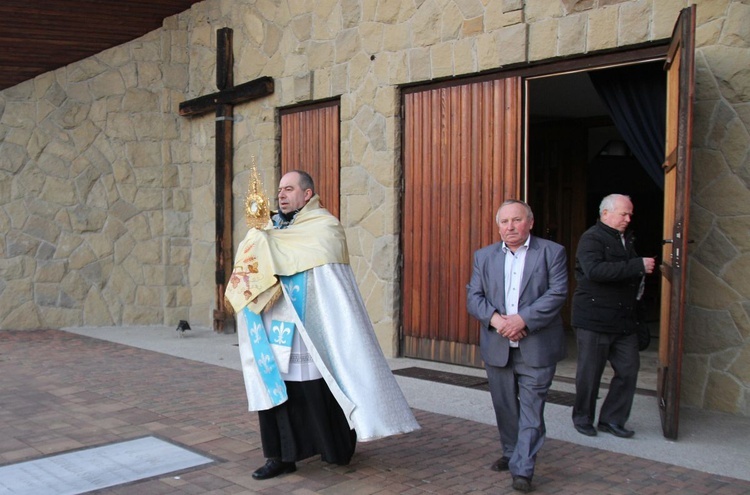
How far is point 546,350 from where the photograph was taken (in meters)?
4.15

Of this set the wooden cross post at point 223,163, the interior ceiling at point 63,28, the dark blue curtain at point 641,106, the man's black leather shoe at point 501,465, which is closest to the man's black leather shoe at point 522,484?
the man's black leather shoe at point 501,465

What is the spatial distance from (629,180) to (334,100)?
198 inches

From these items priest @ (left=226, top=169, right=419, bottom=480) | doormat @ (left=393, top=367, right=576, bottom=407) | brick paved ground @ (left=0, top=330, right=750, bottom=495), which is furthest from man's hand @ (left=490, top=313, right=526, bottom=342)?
doormat @ (left=393, top=367, right=576, bottom=407)

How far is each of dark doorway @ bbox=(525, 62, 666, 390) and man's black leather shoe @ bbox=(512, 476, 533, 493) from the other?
4510mm

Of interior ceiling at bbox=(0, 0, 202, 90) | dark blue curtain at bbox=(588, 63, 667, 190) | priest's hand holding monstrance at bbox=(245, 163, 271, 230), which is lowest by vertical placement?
priest's hand holding monstrance at bbox=(245, 163, 271, 230)

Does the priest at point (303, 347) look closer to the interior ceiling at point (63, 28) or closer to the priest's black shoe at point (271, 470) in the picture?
the priest's black shoe at point (271, 470)

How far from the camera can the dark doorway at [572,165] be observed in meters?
9.26

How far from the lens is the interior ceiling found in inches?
366

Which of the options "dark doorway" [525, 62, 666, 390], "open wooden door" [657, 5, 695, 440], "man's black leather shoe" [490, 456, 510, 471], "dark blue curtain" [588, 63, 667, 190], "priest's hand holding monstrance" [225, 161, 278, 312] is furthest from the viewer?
"dark doorway" [525, 62, 666, 390]

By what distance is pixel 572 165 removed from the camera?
10.1 meters

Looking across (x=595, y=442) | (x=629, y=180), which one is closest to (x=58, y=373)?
(x=595, y=442)

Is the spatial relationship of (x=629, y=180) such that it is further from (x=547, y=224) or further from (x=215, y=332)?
(x=215, y=332)

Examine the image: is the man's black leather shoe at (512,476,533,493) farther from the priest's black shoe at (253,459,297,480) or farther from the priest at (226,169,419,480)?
the priest's black shoe at (253,459,297,480)

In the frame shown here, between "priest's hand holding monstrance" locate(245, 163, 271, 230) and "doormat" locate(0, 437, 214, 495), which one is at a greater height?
"priest's hand holding monstrance" locate(245, 163, 271, 230)
